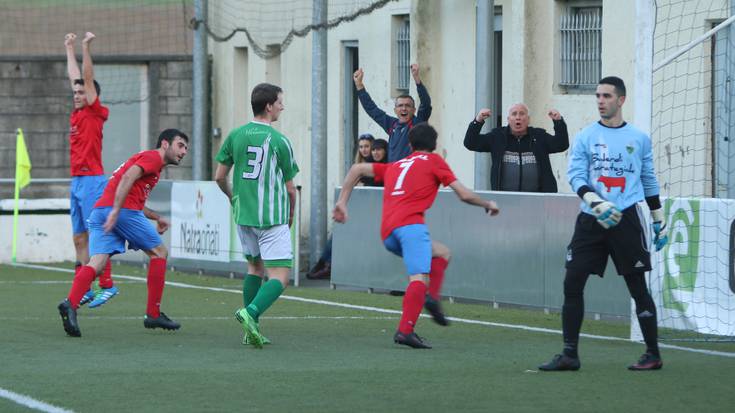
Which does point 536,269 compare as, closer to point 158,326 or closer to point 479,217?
point 479,217

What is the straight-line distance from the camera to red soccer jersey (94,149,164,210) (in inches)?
488

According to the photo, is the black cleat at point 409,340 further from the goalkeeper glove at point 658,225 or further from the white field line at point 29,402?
the white field line at point 29,402

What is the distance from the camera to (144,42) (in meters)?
30.6

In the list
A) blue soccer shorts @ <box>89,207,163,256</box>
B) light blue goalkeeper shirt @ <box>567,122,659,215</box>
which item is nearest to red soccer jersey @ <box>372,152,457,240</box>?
light blue goalkeeper shirt @ <box>567,122,659,215</box>

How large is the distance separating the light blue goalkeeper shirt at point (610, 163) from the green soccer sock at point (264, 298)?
7.61ft

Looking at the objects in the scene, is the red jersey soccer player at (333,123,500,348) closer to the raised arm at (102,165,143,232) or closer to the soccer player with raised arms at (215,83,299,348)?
the soccer player with raised arms at (215,83,299,348)

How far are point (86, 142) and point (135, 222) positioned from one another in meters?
2.50

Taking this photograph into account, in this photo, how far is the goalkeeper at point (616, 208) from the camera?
32.7ft

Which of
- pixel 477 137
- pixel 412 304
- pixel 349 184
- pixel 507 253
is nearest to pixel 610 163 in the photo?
pixel 412 304

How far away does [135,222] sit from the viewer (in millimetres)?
12609

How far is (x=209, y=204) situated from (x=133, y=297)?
12.7 ft

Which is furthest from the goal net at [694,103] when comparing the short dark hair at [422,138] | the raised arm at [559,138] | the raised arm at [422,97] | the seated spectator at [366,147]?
the short dark hair at [422,138]

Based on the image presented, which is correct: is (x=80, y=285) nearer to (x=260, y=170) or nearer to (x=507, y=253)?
(x=260, y=170)

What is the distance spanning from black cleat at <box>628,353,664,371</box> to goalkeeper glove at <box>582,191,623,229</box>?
2.89 ft
